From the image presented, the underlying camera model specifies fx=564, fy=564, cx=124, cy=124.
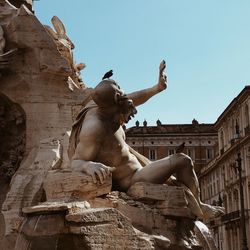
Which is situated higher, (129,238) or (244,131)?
(244,131)

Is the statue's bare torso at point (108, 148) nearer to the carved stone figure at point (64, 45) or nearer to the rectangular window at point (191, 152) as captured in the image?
the carved stone figure at point (64, 45)

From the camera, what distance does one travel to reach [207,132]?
2714 inches

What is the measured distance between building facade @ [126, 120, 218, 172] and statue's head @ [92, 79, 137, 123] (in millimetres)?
60637

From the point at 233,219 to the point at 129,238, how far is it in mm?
45415

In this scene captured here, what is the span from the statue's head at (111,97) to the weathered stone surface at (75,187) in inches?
29.1

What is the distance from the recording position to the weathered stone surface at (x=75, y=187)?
5207 millimetres

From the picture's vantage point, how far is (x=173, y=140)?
6744 centimetres

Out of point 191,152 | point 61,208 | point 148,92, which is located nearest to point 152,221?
point 61,208

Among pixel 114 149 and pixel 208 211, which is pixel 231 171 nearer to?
pixel 208 211

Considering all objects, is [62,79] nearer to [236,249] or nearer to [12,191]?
[12,191]

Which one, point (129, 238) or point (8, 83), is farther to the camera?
point (8, 83)

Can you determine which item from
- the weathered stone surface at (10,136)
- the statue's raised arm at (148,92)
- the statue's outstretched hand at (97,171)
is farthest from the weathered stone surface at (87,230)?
the weathered stone surface at (10,136)

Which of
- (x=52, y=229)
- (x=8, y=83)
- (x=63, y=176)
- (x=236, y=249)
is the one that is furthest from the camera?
(x=236, y=249)

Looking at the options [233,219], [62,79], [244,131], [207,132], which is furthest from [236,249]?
[62,79]
